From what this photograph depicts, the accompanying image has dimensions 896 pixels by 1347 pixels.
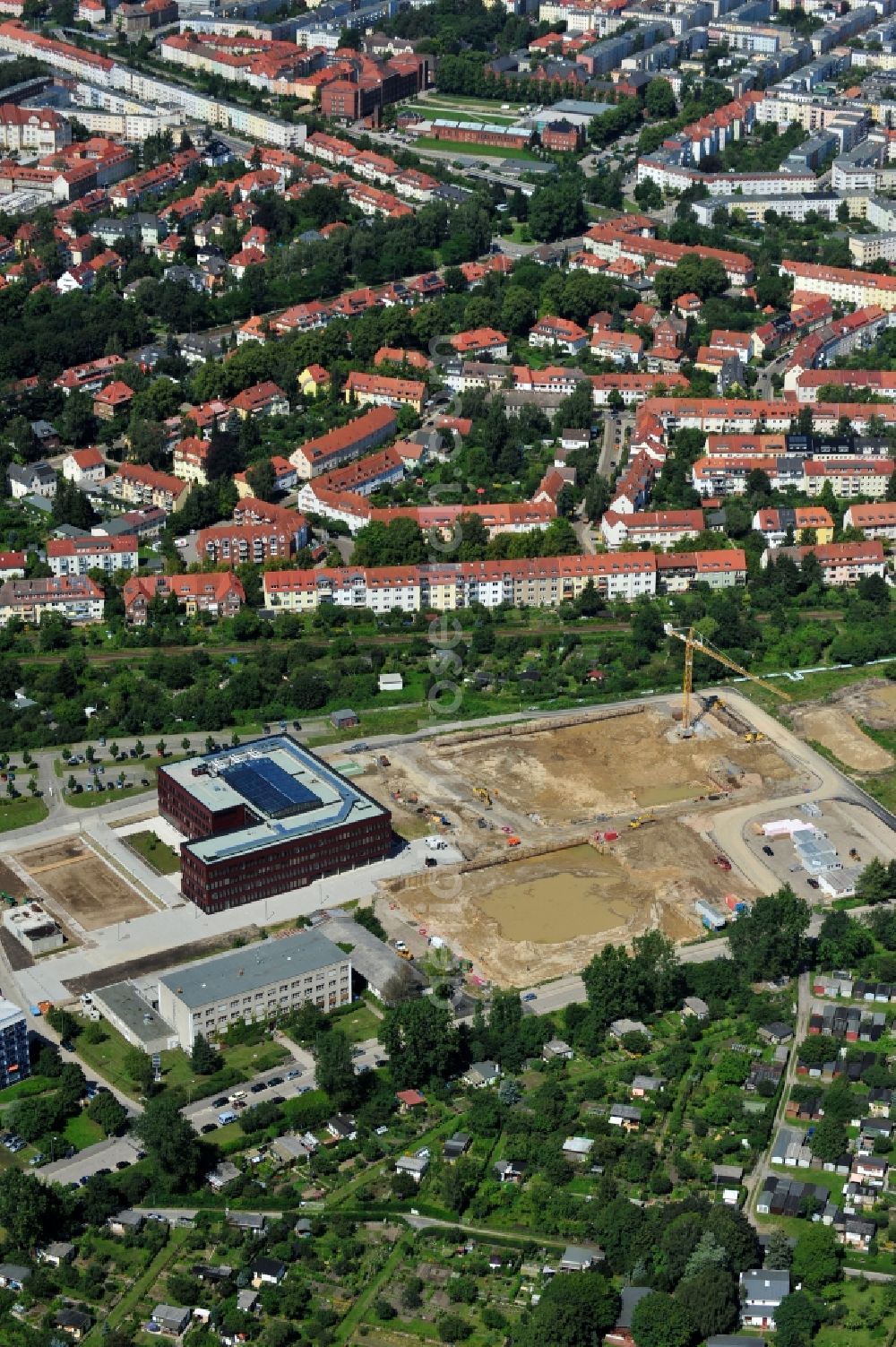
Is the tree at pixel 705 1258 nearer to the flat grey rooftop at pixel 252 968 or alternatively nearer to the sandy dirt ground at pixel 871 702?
the flat grey rooftop at pixel 252 968

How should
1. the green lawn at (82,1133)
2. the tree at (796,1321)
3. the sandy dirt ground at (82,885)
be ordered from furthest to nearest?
the sandy dirt ground at (82,885), the green lawn at (82,1133), the tree at (796,1321)

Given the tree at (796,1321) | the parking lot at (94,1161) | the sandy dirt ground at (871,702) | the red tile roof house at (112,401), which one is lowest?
the sandy dirt ground at (871,702)

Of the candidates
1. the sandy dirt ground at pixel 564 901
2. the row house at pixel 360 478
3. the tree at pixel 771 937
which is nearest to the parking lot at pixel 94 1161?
the sandy dirt ground at pixel 564 901

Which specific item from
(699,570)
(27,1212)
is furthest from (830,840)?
(27,1212)

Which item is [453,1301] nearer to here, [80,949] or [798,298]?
[80,949]

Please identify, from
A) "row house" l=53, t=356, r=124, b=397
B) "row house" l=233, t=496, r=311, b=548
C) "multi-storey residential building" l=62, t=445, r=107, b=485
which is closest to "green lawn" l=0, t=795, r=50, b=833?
"row house" l=233, t=496, r=311, b=548

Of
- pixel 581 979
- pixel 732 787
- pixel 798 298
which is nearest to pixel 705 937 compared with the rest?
pixel 581 979
